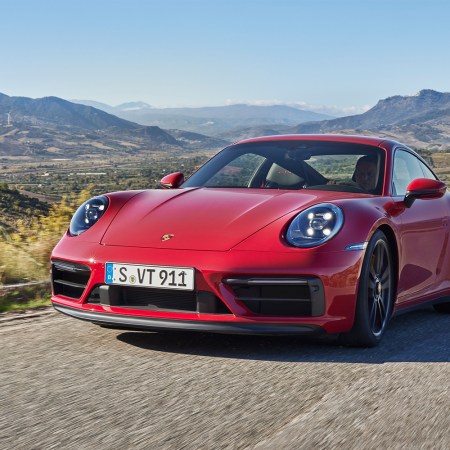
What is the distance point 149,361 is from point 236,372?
45cm

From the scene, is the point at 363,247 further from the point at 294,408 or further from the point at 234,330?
the point at 294,408

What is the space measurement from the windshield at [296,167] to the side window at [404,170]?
139 mm

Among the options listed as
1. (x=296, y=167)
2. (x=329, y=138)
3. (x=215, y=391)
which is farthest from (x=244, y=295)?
(x=329, y=138)

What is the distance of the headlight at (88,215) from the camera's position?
15.1 ft

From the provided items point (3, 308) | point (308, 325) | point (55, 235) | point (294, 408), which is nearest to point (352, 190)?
point (308, 325)

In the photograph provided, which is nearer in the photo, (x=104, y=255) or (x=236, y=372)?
(x=236, y=372)

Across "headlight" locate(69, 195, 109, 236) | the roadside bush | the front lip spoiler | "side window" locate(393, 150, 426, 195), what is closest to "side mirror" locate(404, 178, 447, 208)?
"side window" locate(393, 150, 426, 195)

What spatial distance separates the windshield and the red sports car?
1.1 inches

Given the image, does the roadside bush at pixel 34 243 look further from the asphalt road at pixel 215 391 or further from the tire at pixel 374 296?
the tire at pixel 374 296

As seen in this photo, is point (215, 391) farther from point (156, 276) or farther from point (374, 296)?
point (374, 296)

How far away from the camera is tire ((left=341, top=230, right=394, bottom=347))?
4164mm

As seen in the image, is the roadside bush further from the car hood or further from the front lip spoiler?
the front lip spoiler

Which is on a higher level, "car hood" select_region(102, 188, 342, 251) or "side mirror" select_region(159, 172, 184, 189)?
"side mirror" select_region(159, 172, 184, 189)

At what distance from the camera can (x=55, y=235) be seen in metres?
7.46
